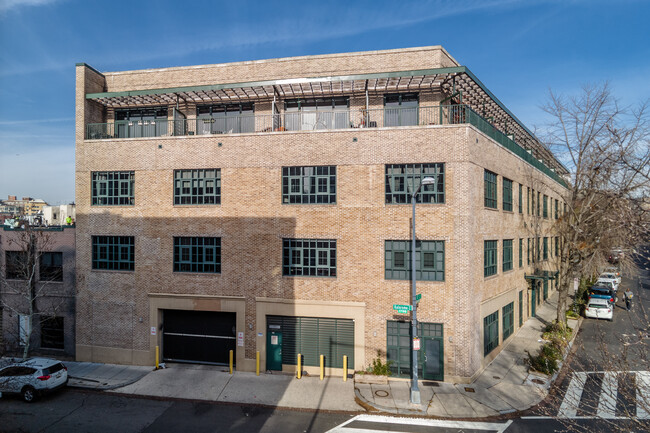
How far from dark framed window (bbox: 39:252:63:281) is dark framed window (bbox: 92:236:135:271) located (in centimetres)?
249

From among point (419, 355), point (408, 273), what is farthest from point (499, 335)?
point (408, 273)

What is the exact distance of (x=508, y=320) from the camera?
22016mm

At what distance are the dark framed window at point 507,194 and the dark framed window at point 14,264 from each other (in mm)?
28749

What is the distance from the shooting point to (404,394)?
593 inches

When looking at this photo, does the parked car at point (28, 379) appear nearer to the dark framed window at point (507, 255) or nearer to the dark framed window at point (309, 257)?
the dark framed window at point (309, 257)

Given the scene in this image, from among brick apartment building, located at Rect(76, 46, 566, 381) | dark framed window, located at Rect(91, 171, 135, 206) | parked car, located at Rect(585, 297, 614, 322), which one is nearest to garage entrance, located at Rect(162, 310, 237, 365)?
brick apartment building, located at Rect(76, 46, 566, 381)

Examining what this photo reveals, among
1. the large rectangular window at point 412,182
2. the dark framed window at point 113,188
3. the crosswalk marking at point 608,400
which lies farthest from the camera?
the dark framed window at point 113,188

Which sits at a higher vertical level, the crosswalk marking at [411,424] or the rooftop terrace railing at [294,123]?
the rooftop terrace railing at [294,123]

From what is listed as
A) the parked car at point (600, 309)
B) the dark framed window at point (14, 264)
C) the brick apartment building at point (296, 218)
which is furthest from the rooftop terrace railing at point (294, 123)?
the parked car at point (600, 309)

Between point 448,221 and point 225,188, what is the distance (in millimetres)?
11431

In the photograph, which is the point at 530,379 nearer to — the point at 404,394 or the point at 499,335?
the point at 499,335

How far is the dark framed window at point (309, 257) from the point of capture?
17547 millimetres

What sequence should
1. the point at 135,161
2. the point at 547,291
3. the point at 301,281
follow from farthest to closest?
1. the point at 547,291
2. the point at 135,161
3. the point at 301,281

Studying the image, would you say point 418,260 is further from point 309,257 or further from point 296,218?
point 296,218
